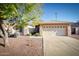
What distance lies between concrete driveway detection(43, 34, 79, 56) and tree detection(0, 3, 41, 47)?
47 cm

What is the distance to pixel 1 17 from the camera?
881cm

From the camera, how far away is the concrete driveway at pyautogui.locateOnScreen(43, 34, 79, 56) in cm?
879

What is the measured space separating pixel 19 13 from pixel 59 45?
0.95m

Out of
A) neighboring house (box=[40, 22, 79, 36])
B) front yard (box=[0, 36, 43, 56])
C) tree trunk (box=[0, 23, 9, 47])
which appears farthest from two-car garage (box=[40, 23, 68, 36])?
tree trunk (box=[0, 23, 9, 47])

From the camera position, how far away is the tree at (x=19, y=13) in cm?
877

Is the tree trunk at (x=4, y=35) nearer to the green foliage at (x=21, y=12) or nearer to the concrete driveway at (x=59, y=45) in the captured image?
the green foliage at (x=21, y=12)

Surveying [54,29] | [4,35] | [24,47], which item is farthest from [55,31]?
[4,35]

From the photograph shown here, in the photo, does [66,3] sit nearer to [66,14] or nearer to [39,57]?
[66,14]

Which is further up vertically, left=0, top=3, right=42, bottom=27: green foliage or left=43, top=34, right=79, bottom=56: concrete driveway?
left=0, top=3, right=42, bottom=27: green foliage

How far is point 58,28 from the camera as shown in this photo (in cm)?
892

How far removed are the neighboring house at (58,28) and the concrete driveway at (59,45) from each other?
8cm

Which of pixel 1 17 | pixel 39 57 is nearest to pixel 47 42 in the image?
pixel 39 57

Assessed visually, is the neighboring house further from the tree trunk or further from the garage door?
the tree trunk

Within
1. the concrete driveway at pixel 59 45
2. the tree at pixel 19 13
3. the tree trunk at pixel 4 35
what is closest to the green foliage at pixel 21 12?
the tree at pixel 19 13
